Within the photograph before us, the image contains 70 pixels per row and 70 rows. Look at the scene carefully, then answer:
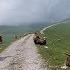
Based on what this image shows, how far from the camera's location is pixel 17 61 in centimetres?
5541

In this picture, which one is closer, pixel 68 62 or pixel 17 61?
pixel 68 62

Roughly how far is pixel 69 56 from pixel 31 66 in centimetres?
545

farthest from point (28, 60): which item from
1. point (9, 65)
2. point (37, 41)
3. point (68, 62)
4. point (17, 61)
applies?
point (37, 41)

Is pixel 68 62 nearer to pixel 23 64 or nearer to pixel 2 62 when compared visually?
pixel 23 64

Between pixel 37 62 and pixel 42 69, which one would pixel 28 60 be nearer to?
pixel 37 62

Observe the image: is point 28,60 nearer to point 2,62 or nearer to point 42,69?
point 2,62

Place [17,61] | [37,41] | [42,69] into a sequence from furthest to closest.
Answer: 1. [37,41]
2. [17,61]
3. [42,69]

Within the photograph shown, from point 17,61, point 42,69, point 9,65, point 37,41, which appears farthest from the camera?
point 37,41

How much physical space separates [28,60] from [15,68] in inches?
340

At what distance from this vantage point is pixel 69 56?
49469 mm

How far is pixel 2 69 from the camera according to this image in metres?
48.3

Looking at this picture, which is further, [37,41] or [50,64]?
[37,41]

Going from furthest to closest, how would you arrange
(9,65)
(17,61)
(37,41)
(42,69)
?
1. (37,41)
2. (17,61)
3. (9,65)
4. (42,69)

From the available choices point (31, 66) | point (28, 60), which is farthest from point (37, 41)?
point (31, 66)
